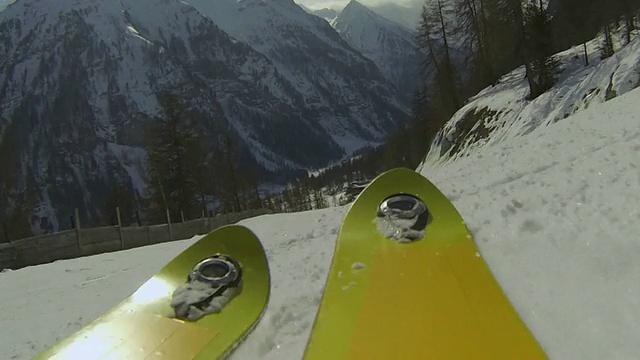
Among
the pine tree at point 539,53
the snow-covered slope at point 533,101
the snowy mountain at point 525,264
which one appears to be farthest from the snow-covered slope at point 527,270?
the pine tree at point 539,53

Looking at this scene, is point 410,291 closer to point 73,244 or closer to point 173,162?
point 73,244

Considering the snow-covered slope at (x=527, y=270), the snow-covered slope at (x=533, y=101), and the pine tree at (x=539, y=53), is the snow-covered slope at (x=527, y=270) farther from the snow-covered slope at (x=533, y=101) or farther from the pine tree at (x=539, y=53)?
the pine tree at (x=539, y=53)

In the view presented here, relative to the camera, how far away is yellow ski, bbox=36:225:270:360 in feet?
10.3

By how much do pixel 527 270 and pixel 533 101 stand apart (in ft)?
58.9

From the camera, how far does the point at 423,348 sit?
8.34ft

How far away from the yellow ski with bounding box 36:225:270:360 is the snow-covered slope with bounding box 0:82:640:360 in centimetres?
18

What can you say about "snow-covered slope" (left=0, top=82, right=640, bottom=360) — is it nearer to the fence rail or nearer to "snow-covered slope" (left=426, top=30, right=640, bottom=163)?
the fence rail

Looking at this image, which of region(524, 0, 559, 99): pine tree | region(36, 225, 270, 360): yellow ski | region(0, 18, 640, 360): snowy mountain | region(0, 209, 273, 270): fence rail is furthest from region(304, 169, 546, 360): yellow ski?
region(524, 0, 559, 99): pine tree

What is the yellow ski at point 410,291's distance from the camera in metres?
2.57

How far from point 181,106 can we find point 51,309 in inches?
898

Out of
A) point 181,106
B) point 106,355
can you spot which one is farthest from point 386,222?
point 181,106

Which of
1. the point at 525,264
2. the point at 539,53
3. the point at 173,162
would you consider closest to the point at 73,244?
the point at 525,264

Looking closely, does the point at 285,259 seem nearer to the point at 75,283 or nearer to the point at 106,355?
the point at 106,355

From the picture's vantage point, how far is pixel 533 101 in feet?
64.1
